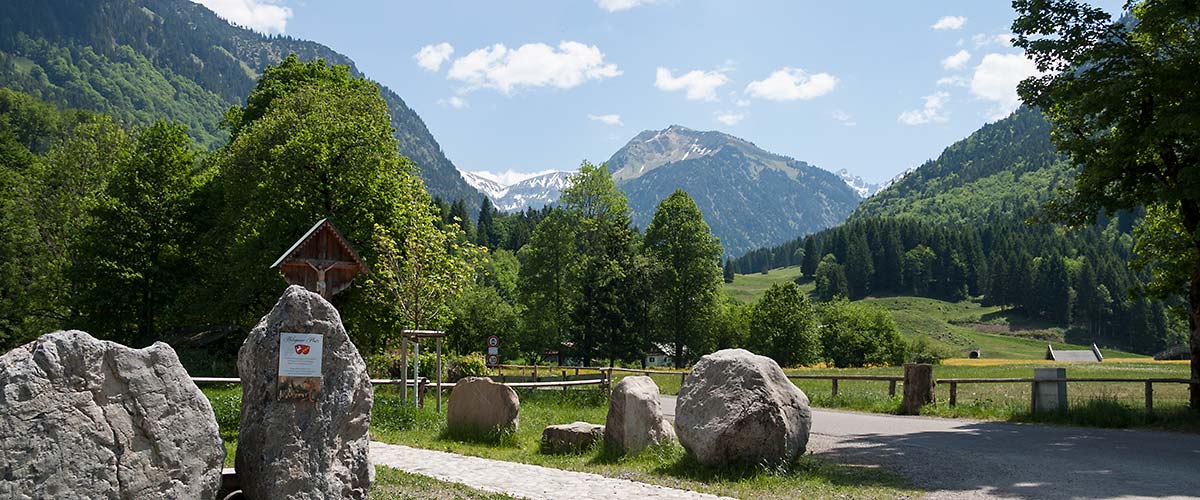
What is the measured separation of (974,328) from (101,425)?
15100 centimetres

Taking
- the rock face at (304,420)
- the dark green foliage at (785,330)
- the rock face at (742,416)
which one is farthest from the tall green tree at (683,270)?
the rock face at (304,420)

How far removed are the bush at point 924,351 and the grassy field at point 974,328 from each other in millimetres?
15078

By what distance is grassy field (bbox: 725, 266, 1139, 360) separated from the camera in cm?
11995

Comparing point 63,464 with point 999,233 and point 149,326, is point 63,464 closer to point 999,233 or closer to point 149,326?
point 149,326

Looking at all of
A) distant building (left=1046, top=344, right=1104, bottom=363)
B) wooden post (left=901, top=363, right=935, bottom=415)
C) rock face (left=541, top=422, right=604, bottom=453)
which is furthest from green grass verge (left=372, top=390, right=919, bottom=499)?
distant building (left=1046, top=344, right=1104, bottom=363)

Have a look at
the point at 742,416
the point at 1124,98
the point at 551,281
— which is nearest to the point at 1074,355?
the point at 551,281

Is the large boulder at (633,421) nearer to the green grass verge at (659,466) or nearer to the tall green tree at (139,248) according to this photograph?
the green grass verge at (659,466)

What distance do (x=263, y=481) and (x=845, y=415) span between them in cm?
1769

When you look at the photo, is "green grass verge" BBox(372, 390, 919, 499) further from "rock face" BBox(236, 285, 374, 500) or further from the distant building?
the distant building

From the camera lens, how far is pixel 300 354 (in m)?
8.27

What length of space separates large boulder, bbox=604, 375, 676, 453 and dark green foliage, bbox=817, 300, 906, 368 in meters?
72.0

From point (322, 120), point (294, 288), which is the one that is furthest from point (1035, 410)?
point (322, 120)

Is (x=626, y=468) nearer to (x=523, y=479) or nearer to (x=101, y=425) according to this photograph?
(x=523, y=479)

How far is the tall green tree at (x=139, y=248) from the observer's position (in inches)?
1384
